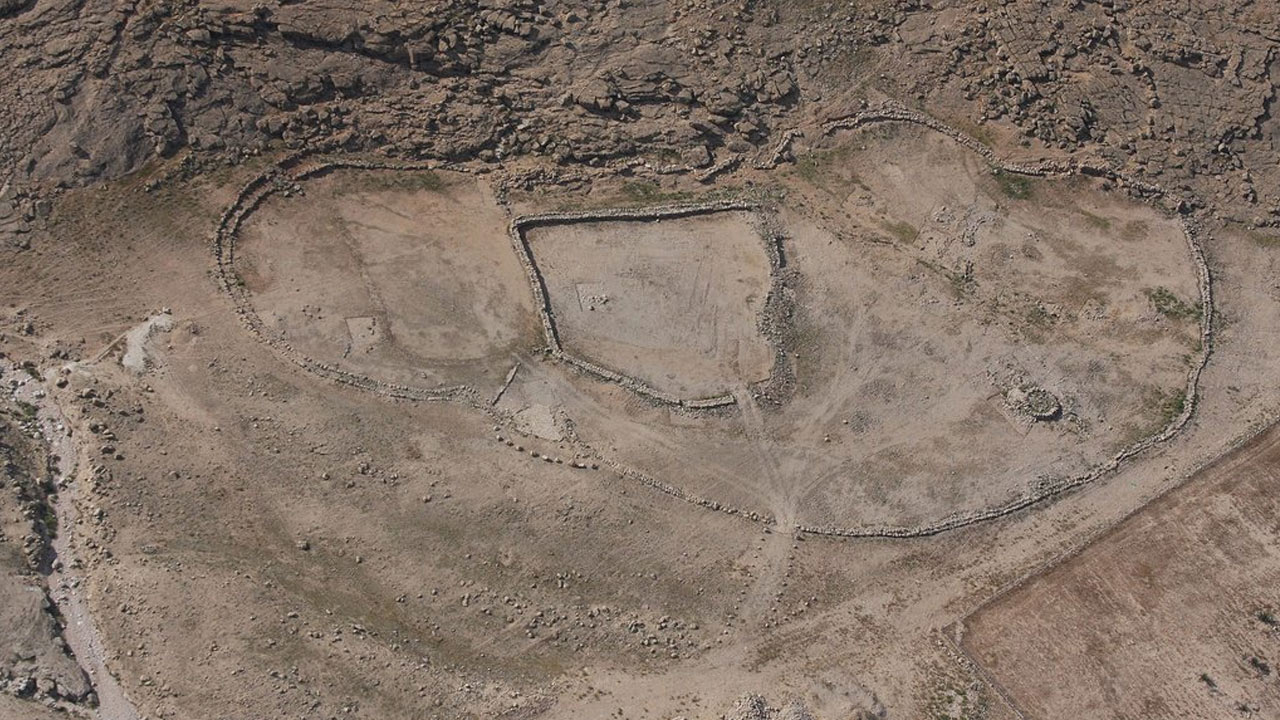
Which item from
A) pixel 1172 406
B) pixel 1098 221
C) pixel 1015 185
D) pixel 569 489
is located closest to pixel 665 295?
pixel 569 489

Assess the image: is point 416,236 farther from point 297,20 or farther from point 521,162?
point 297,20

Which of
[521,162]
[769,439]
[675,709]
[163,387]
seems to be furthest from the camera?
[521,162]

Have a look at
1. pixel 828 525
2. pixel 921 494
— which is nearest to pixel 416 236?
pixel 828 525

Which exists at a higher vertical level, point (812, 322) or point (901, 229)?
point (901, 229)

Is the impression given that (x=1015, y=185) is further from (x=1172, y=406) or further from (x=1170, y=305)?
(x=1172, y=406)

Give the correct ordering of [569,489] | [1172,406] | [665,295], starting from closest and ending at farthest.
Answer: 1. [569,489]
2. [1172,406]
3. [665,295]

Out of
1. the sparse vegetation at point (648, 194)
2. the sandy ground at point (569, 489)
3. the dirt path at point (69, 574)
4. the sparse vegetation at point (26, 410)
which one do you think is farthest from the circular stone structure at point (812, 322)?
the sparse vegetation at point (26, 410)
